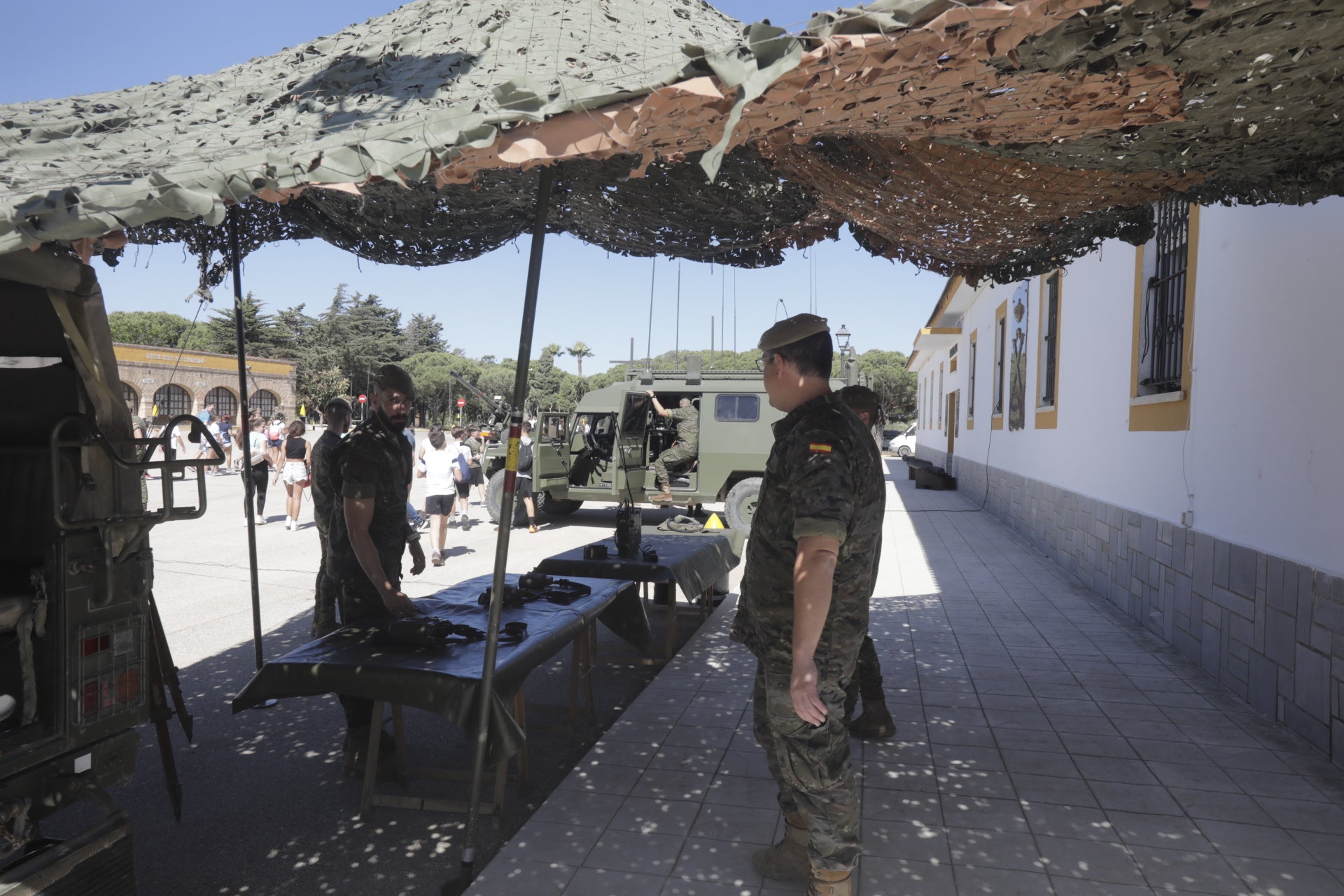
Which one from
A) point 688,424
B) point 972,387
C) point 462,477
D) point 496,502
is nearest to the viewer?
point 462,477

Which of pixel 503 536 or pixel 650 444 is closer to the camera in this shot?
pixel 503 536

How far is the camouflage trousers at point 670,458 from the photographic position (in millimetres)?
11273

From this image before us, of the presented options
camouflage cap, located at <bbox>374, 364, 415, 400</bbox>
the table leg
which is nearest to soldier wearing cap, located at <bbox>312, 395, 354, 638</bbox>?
camouflage cap, located at <bbox>374, 364, 415, 400</bbox>

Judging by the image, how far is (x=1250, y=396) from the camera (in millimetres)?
4320

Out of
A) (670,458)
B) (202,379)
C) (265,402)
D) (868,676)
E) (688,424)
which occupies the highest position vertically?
(202,379)

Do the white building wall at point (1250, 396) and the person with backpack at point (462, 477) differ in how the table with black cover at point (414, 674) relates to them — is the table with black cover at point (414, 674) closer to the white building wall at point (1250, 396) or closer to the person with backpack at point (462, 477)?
the white building wall at point (1250, 396)

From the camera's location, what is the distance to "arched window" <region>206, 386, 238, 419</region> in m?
43.0

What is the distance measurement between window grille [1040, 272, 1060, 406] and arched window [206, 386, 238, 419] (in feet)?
Result: 139

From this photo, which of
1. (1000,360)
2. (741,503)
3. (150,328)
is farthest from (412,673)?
(150,328)

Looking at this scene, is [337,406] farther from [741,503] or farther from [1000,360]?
[1000,360]

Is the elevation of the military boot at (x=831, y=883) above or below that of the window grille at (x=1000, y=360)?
below

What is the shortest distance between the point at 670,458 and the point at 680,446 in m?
0.23

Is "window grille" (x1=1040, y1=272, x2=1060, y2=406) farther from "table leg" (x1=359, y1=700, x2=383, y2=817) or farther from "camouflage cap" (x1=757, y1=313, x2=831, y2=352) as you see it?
"table leg" (x1=359, y1=700, x2=383, y2=817)

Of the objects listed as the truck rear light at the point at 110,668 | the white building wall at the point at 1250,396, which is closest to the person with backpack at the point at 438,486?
the truck rear light at the point at 110,668
